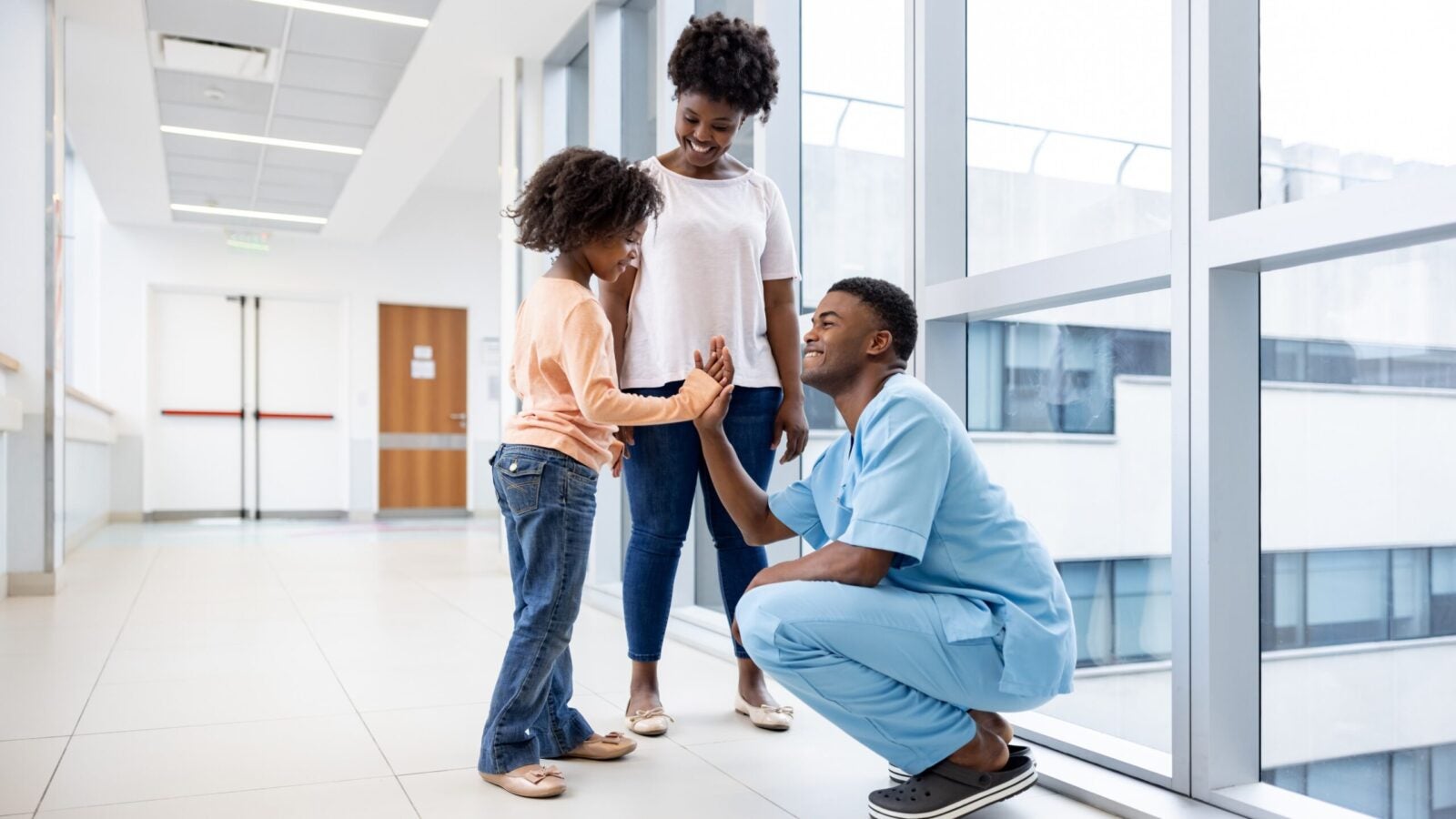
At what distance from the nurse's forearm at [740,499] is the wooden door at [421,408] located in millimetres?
8718

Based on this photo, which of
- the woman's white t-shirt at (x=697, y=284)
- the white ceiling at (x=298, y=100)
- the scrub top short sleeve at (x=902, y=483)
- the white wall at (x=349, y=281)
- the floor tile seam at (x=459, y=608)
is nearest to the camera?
the scrub top short sleeve at (x=902, y=483)

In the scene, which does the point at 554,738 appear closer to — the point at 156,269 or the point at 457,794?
the point at 457,794

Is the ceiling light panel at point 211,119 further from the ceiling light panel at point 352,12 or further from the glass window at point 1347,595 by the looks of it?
the glass window at point 1347,595

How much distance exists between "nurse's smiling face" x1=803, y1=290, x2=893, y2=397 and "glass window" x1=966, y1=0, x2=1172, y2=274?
0.72m

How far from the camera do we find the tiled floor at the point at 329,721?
1.69m

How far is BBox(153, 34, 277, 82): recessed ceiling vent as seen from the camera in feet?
17.0

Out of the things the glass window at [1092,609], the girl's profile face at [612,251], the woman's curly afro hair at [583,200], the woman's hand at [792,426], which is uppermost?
the woman's curly afro hair at [583,200]

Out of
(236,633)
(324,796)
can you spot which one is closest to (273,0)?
(236,633)

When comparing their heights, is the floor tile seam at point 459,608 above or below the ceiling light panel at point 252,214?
below

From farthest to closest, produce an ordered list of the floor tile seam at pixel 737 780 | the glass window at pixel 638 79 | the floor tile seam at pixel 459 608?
the glass window at pixel 638 79 → the floor tile seam at pixel 459 608 → the floor tile seam at pixel 737 780

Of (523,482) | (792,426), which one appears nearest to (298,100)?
(792,426)

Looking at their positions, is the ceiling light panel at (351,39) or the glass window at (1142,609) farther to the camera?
the ceiling light panel at (351,39)

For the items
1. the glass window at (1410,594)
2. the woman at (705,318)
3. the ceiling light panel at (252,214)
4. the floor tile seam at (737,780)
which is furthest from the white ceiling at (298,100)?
the glass window at (1410,594)

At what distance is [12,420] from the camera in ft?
13.4
